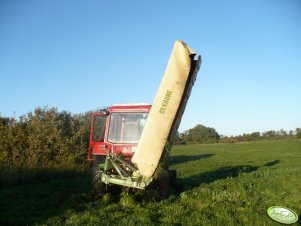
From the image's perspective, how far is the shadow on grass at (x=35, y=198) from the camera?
24.1 feet

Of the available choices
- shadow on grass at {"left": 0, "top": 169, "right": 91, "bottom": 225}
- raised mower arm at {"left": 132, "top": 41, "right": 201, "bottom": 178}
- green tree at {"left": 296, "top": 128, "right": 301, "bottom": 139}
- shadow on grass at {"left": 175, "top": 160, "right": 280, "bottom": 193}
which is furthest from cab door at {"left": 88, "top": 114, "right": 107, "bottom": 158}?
green tree at {"left": 296, "top": 128, "right": 301, "bottom": 139}

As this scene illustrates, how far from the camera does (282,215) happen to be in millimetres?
5875

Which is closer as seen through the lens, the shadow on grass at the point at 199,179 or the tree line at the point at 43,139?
the shadow on grass at the point at 199,179

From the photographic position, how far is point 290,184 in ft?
34.9

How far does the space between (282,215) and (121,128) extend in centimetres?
473

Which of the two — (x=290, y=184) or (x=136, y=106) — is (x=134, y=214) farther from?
(x=290, y=184)

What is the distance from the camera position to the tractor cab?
8672mm

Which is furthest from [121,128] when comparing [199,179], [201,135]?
[201,135]

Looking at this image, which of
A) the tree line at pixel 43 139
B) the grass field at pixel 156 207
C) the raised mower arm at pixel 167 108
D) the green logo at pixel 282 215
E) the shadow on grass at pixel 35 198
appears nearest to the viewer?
the green logo at pixel 282 215

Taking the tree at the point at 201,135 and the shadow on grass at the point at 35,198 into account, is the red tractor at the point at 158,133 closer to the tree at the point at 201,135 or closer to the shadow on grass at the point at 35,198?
the shadow on grass at the point at 35,198

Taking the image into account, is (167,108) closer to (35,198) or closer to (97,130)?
(97,130)

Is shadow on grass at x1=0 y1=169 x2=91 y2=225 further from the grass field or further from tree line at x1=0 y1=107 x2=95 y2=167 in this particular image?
tree line at x1=0 y1=107 x2=95 y2=167

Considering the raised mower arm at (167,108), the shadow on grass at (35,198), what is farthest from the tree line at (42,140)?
the raised mower arm at (167,108)

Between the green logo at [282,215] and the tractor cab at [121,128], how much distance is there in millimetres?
3794
